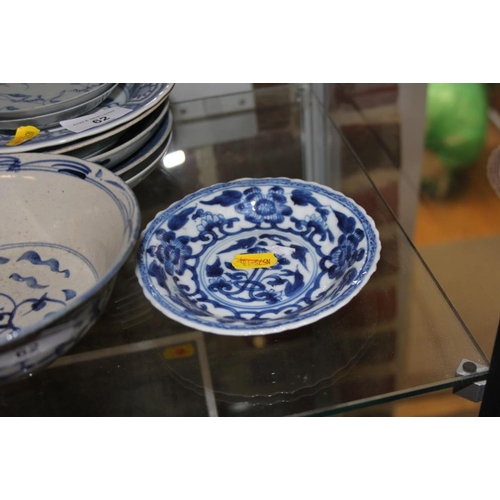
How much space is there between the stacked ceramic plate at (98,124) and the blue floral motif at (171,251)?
0.13 metres

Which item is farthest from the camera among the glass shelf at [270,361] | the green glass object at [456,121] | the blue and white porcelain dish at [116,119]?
the green glass object at [456,121]

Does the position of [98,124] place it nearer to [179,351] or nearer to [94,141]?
[94,141]

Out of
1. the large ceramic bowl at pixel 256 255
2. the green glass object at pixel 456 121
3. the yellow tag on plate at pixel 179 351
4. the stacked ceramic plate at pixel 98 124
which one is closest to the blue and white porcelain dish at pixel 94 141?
the stacked ceramic plate at pixel 98 124

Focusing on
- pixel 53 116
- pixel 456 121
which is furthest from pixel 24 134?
pixel 456 121

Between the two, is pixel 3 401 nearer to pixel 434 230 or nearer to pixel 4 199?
Answer: pixel 4 199

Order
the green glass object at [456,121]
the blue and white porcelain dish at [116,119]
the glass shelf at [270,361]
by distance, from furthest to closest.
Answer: the green glass object at [456,121] < the blue and white porcelain dish at [116,119] < the glass shelf at [270,361]

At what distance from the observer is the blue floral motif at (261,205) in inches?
29.0

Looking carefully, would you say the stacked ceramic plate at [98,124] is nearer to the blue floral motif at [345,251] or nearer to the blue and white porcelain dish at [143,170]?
the blue and white porcelain dish at [143,170]

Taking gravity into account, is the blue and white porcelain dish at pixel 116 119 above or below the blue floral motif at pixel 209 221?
above

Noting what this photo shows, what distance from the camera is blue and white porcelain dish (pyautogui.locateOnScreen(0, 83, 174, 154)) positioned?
711 millimetres

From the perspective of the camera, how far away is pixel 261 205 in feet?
2.43

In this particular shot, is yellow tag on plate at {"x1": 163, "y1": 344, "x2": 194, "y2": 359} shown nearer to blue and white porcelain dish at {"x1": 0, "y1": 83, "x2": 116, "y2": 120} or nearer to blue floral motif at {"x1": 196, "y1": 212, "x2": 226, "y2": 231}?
blue floral motif at {"x1": 196, "y1": 212, "x2": 226, "y2": 231}

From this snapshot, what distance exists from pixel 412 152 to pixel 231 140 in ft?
0.84

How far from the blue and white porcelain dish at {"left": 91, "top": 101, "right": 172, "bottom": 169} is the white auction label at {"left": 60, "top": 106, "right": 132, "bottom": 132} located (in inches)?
1.3
